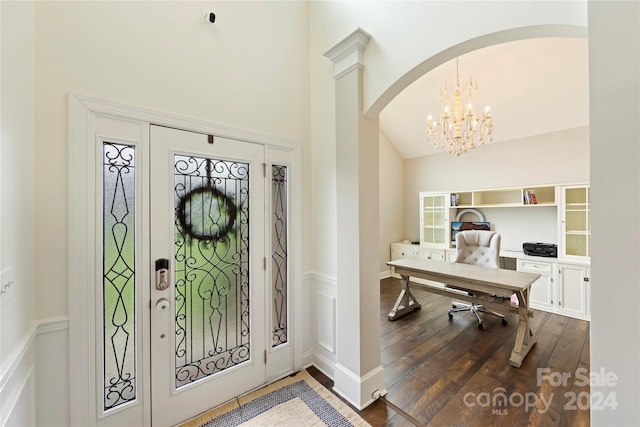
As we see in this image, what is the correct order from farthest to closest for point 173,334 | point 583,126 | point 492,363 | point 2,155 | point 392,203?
point 392,203, point 583,126, point 492,363, point 173,334, point 2,155

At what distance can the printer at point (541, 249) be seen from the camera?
3.81 meters

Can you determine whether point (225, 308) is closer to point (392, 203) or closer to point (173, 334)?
point (173, 334)

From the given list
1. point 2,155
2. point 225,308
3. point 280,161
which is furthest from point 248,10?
point 225,308

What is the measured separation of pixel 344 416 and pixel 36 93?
2.80 meters

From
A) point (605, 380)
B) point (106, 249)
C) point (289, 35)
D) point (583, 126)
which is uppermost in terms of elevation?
point (289, 35)

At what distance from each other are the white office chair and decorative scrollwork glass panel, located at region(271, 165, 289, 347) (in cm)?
249

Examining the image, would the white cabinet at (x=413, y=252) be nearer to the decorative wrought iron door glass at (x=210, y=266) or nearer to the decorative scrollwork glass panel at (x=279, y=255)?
the decorative scrollwork glass panel at (x=279, y=255)

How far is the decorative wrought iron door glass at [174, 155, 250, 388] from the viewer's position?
1890 millimetres

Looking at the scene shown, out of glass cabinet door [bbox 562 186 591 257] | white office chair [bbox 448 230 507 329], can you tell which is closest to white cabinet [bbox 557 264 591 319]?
glass cabinet door [bbox 562 186 591 257]

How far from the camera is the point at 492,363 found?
8.32 feet

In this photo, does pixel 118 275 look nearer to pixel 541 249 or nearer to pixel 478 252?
pixel 478 252

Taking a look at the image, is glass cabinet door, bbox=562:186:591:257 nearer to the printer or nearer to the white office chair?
the printer

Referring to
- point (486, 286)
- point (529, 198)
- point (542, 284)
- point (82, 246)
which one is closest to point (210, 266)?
point (82, 246)

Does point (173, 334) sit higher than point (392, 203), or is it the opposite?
point (392, 203)
